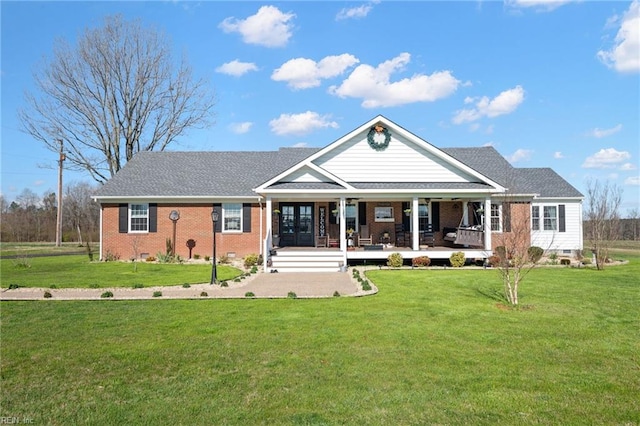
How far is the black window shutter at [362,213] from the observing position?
794 inches

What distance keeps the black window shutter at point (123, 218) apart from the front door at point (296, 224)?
301 inches

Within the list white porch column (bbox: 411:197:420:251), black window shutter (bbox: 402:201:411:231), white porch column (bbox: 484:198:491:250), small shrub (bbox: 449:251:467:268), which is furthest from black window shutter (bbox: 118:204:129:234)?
white porch column (bbox: 484:198:491:250)

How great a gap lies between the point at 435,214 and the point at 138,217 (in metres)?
14.9

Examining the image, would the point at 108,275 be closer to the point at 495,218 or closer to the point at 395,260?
the point at 395,260

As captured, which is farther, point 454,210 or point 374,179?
point 454,210

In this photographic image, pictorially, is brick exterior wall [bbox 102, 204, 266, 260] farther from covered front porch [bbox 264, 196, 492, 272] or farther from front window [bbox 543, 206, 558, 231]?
front window [bbox 543, 206, 558, 231]

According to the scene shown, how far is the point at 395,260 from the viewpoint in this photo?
17.0 m

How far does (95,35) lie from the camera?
2975 centimetres

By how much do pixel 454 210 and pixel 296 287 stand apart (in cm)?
1172

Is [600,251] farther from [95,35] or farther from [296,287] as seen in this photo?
[95,35]

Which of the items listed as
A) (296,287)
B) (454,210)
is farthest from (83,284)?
(454,210)

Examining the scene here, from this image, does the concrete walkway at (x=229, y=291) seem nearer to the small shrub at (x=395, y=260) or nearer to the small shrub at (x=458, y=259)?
the small shrub at (x=395, y=260)

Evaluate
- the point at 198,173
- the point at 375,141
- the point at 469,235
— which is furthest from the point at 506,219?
the point at 198,173

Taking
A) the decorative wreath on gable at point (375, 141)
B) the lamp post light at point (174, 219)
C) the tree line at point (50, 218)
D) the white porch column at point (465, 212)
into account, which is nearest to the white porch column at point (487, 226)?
the white porch column at point (465, 212)
